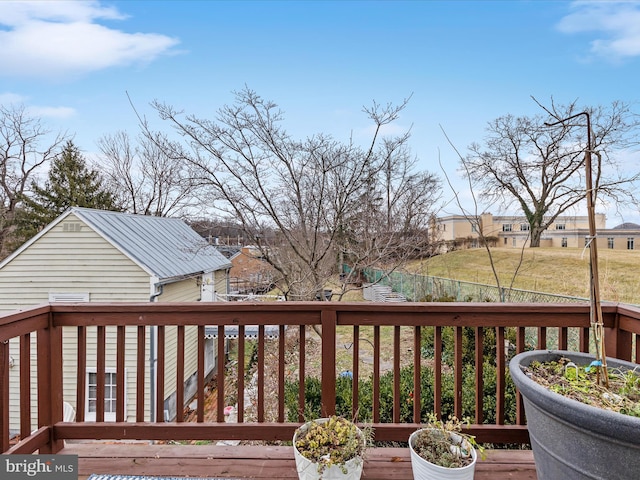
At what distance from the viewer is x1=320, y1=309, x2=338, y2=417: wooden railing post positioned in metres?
1.78

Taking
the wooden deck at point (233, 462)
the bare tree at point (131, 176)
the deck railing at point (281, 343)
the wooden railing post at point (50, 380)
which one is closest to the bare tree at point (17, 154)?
the bare tree at point (131, 176)

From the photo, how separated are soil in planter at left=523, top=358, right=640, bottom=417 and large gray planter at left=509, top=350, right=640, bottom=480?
13 cm

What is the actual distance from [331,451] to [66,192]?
18.7m

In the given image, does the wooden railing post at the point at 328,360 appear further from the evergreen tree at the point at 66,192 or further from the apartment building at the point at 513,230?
the evergreen tree at the point at 66,192

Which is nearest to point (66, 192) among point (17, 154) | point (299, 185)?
point (17, 154)

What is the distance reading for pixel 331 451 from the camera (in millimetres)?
1365

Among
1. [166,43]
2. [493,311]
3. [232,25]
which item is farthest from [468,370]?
[166,43]

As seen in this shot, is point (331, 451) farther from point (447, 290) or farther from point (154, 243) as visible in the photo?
point (154, 243)

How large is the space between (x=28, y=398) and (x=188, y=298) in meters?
7.36

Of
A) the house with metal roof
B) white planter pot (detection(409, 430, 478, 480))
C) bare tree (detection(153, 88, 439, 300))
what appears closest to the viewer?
white planter pot (detection(409, 430, 478, 480))

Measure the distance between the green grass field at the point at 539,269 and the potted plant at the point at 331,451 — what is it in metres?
6.40

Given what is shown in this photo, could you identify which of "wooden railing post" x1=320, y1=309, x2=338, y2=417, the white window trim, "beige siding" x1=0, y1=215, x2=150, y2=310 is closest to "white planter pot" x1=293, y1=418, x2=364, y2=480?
"wooden railing post" x1=320, y1=309, x2=338, y2=417

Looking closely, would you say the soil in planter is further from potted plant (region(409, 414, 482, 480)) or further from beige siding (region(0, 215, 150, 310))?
beige siding (region(0, 215, 150, 310))

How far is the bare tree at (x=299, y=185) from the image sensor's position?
17.4ft
